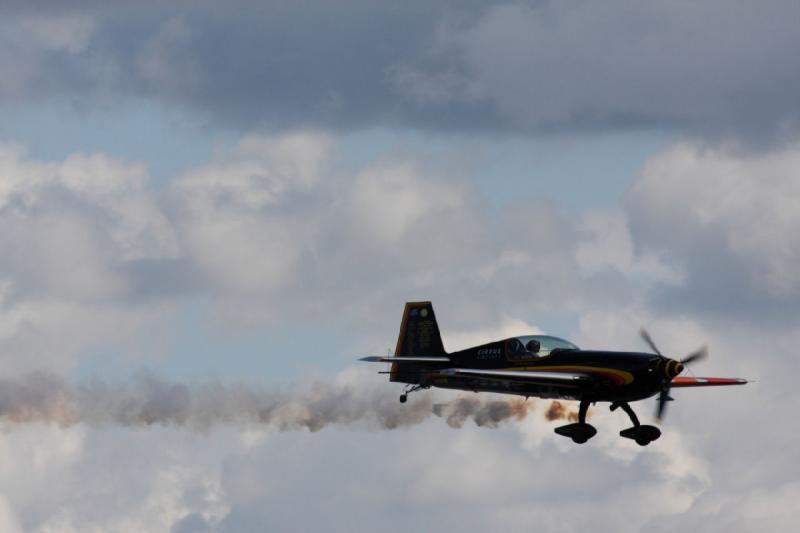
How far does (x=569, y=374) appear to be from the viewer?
Result: 93000mm

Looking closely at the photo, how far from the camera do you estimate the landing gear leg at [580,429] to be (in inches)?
3664

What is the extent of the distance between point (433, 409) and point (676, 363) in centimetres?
1556

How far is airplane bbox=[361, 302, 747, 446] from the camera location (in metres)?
91.1

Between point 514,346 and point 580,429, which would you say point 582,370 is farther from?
point 514,346

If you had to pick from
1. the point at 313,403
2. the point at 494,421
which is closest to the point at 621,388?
the point at 494,421

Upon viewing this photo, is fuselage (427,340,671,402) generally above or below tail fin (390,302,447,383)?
below

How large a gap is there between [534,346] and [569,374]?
2314 mm

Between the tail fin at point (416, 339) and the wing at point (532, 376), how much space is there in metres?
6.35

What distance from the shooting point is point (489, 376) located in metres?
93.9

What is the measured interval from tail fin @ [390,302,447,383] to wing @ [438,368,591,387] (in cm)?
635

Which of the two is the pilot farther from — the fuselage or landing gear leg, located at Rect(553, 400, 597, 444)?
landing gear leg, located at Rect(553, 400, 597, 444)

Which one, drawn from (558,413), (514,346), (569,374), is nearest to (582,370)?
(569,374)

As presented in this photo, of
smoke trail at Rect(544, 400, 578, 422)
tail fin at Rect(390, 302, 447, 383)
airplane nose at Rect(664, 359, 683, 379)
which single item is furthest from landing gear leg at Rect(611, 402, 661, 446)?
tail fin at Rect(390, 302, 447, 383)

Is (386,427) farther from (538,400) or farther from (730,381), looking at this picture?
(730,381)
